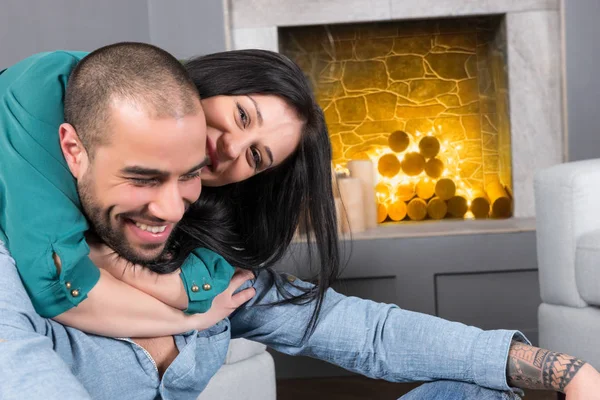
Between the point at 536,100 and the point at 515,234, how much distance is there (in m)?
0.71

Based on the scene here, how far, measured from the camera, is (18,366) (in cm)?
84

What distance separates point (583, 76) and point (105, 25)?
74.4 inches

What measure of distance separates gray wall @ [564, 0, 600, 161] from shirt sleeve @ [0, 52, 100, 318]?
2477 mm

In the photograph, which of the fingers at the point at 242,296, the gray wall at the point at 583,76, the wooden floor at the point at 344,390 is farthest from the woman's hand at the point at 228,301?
the gray wall at the point at 583,76

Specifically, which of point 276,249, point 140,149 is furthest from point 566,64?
point 140,149

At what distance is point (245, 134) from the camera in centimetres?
133

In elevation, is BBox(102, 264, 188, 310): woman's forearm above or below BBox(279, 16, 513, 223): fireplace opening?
below

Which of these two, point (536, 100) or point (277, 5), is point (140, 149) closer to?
point (277, 5)

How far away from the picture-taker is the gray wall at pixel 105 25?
211 cm

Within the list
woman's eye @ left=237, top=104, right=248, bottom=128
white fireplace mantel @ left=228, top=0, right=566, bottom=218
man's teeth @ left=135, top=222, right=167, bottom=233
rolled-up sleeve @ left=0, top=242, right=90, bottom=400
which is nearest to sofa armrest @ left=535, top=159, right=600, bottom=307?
woman's eye @ left=237, top=104, right=248, bottom=128

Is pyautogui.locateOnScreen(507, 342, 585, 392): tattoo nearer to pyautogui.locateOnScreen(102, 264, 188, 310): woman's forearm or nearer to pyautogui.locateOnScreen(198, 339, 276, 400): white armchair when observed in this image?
pyautogui.locateOnScreen(102, 264, 188, 310): woman's forearm

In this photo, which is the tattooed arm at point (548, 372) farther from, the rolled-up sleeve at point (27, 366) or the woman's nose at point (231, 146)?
the rolled-up sleeve at point (27, 366)

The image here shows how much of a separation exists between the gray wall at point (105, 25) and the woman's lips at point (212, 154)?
0.97 m

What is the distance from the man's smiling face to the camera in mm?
1017
